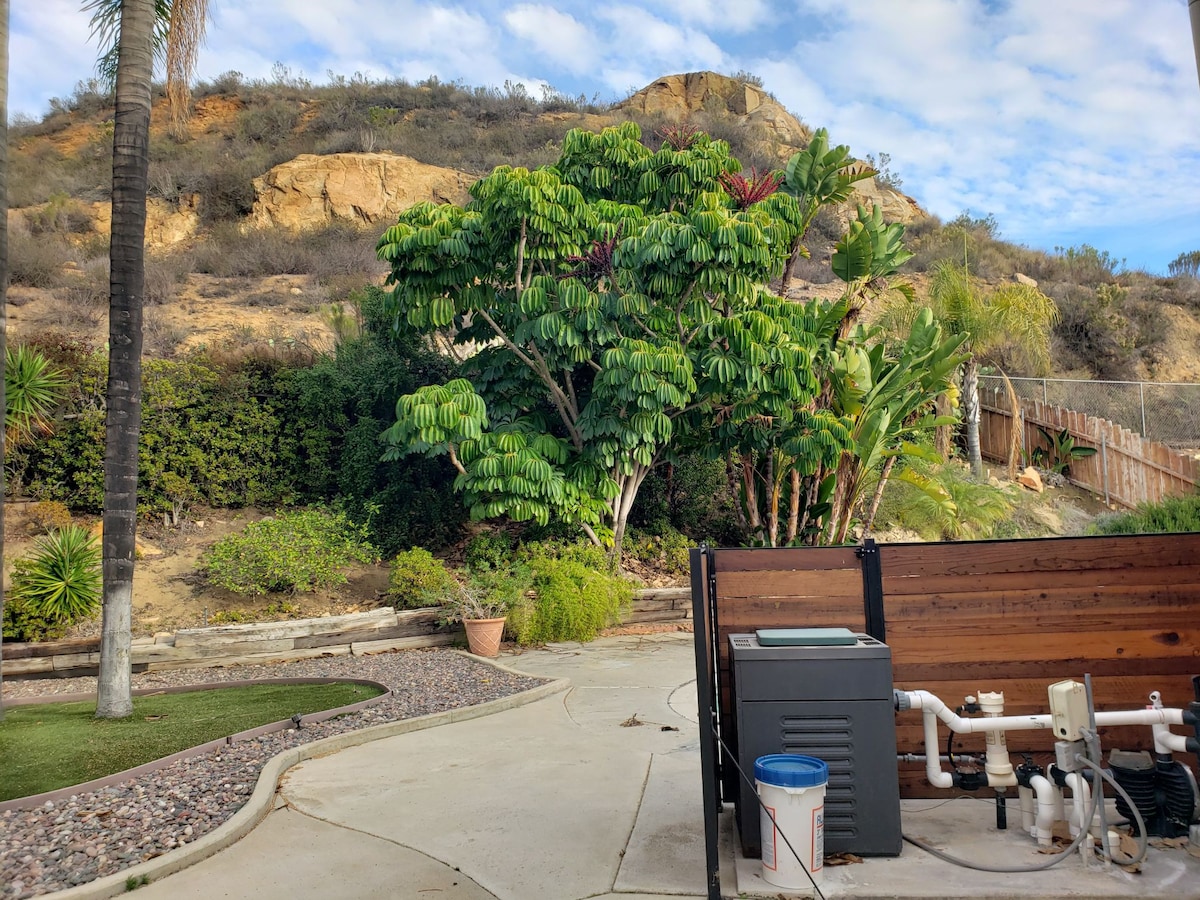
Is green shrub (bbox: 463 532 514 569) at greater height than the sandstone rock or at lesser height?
lesser

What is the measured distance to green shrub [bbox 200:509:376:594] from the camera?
10695 mm

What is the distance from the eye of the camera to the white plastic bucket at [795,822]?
3412 mm

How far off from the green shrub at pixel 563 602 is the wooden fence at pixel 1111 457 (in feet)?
41.1

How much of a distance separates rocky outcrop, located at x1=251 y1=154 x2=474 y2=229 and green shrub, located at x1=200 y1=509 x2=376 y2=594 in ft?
62.1

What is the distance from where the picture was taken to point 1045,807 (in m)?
3.71

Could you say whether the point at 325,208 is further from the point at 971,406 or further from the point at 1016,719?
the point at 1016,719

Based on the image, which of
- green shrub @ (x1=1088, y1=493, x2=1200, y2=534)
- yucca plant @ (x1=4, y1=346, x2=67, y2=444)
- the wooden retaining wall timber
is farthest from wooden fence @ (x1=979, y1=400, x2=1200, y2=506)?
yucca plant @ (x1=4, y1=346, x2=67, y2=444)

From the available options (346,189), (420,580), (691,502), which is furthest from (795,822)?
(346,189)

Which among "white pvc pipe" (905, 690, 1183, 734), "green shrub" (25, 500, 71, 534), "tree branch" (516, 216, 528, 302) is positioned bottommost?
"white pvc pipe" (905, 690, 1183, 734)

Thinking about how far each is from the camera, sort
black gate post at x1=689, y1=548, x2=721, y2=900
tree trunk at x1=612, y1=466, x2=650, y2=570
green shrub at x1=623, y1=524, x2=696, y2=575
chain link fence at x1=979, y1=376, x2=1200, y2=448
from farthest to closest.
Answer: chain link fence at x1=979, y1=376, x2=1200, y2=448
green shrub at x1=623, y1=524, x2=696, y2=575
tree trunk at x1=612, y1=466, x2=650, y2=570
black gate post at x1=689, y1=548, x2=721, y2=900

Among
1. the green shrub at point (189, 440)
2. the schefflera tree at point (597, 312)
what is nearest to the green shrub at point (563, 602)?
the schefflera tree at point (597, 312)

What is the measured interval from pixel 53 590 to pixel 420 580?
4.15 m

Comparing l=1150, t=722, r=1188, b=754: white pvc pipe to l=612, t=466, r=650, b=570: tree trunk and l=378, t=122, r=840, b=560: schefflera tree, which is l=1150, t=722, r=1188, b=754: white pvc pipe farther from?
l=612, t=466, r=650, b=570: tree trunk

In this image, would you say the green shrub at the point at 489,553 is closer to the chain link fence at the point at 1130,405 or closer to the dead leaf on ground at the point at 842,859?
the dead leaf on ground at the point at 842,859
